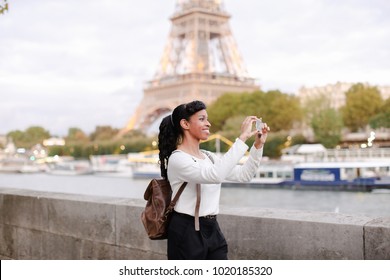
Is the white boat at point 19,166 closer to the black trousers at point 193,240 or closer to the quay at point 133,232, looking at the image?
the quay at point 133,232

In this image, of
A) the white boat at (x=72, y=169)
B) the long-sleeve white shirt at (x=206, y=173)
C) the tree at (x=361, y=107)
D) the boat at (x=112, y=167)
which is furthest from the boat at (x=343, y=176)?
the long-sleeve white shirt at (x=206, y=173)

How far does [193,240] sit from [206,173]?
0.38 metres

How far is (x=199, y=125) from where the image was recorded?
120 inches

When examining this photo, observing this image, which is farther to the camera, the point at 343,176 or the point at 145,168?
the point at 145,168

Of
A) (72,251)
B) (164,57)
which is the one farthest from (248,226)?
(164,57)

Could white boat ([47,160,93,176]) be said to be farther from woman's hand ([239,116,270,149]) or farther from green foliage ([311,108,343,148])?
woman's hand ([239,116,270,149])

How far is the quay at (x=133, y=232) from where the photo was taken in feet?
11.9

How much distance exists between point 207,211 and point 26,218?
3.70 meters

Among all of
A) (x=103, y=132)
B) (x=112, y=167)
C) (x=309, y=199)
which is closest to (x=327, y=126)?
(x=112, y=167)

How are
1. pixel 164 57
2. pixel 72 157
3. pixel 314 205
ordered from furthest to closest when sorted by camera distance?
pixel 72 157
pixel 164 57
pixel 314 205

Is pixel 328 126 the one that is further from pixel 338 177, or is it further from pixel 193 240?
pixel 193 240

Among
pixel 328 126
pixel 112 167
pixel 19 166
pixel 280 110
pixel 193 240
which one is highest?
pixel 280 110

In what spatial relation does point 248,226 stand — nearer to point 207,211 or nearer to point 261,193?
point 207,211
